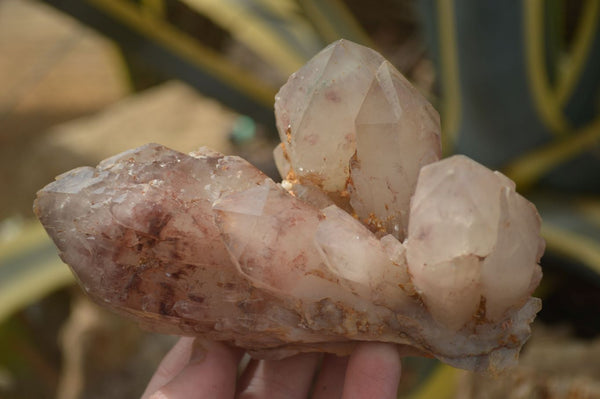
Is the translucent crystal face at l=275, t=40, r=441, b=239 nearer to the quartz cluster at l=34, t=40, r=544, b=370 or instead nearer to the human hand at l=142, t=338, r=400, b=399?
the quartz cluster at l=34, t=40, r=544, b=370

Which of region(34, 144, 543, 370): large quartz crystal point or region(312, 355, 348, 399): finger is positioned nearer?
region(34, 144, 543, 370): large quartz crystal point

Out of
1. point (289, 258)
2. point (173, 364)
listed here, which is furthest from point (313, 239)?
point (173, 364)

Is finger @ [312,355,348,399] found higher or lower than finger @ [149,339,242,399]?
lower

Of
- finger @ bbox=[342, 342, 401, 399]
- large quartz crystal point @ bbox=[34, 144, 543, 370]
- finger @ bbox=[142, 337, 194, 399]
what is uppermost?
large quartz crystal point @ bbox=[34, 144, 543, 370]

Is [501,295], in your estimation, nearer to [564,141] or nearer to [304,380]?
[304,380]

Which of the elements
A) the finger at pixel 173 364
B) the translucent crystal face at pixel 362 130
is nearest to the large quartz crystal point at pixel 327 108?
the translucent crystal face at pixel 362 130

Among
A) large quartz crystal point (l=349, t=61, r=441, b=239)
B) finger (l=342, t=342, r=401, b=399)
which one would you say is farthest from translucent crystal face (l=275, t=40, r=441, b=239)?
finger (l=342, t=342, r=401, b=399)

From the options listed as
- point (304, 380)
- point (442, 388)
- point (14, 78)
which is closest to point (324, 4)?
point (442, 388)
